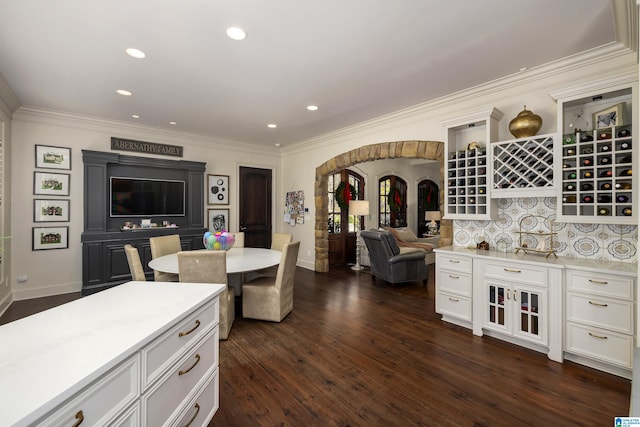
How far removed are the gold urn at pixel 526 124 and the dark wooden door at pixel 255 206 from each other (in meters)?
4.93

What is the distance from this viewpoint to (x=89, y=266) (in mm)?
4367

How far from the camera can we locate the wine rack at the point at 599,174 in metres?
2.43

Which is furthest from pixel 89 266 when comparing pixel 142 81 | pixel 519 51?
pixel 519 51

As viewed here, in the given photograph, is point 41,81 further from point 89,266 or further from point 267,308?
point 267,308

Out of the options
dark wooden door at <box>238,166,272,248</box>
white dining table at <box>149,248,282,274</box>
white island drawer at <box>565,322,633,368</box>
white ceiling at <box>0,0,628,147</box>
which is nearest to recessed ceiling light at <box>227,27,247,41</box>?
white ceiling at <box>0,0,628,147</box>

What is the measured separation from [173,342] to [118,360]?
351 millimetres

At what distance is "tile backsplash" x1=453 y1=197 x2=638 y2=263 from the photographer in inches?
103

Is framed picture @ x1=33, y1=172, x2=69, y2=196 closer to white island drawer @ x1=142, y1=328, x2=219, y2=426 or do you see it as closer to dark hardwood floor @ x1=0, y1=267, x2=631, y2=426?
dark hardwood floor @ x1=0, y1=267, x2=631, y2=426

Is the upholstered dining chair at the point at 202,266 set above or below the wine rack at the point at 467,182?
below

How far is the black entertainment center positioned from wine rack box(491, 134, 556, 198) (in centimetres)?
477

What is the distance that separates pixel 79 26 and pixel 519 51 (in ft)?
12.4

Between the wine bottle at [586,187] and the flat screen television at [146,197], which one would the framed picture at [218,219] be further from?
the wine bottle at [586,187]

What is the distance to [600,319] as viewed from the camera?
234cm

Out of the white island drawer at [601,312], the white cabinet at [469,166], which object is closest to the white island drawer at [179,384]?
the white island drawer at [601,312]
